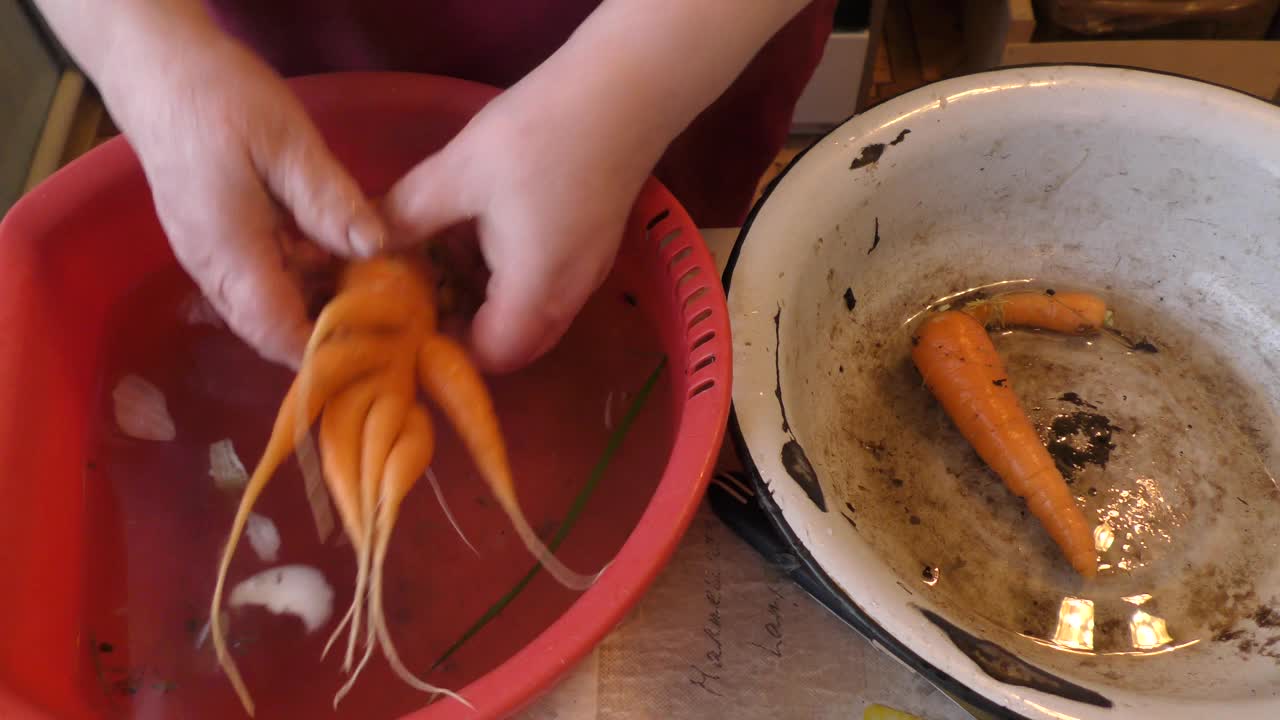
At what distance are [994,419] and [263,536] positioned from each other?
544mm

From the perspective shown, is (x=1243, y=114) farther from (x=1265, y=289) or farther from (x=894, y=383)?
(x=894, y=383)

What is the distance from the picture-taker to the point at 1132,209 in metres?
0.76

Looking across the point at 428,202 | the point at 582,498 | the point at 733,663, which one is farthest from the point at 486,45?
the point at 733,663

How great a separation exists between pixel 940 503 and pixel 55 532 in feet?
2.03

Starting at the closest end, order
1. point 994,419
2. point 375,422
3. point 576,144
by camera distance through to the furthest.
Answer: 1. point 576,144
2. point 375,422
3. point 994,419

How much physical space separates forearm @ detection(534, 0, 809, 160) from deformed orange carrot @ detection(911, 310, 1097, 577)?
13.4 inches

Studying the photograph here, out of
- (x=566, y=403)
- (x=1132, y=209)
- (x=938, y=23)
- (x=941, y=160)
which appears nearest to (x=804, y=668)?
(x=566, y=403)

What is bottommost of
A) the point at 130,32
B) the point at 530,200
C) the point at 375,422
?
the point at 375,422

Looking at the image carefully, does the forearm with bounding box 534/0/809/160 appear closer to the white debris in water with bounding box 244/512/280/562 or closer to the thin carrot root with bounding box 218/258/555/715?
the thin carrot root with bounding box 218/258/555/715

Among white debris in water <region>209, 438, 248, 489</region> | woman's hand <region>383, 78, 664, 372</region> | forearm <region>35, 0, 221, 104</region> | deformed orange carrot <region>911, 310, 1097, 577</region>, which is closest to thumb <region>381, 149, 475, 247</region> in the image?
woman's hand <region>383, 78, 664, 372</region>

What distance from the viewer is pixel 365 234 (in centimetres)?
48

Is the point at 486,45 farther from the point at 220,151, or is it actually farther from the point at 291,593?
the point at 291,593

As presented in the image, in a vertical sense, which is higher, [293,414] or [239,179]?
[239,179]

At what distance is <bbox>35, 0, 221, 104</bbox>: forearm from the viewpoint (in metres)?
0.46
